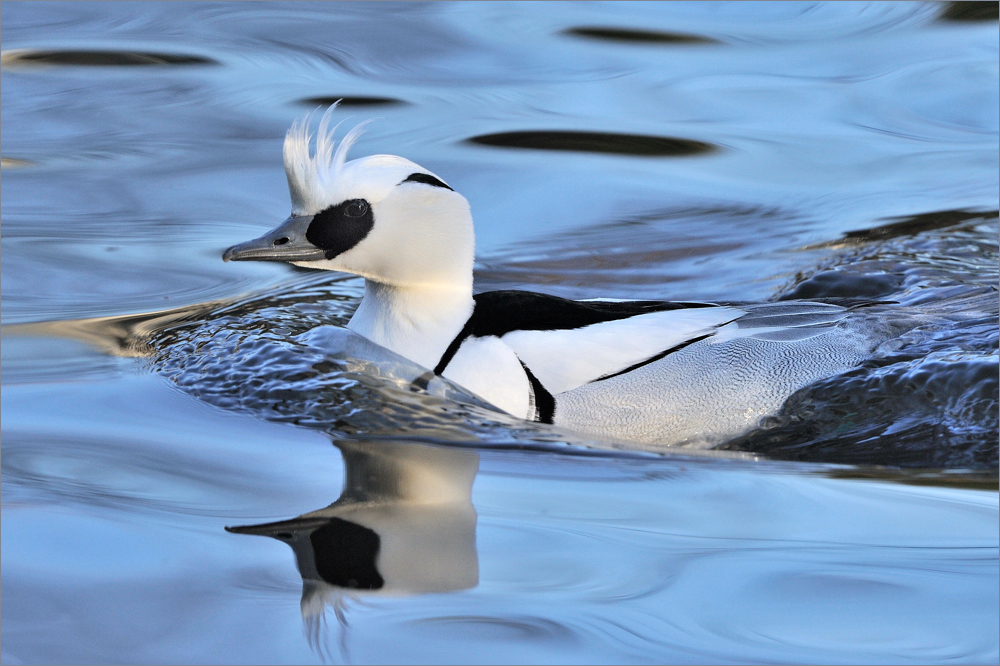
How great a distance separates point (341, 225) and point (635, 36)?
23.2ft

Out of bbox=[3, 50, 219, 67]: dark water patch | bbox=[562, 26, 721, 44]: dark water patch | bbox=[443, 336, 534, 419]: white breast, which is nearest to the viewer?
bbox=[443, 336, 534, 419]: white breast

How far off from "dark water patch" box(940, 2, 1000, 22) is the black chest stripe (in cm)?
758

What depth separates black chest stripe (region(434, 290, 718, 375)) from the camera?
15.8 feet

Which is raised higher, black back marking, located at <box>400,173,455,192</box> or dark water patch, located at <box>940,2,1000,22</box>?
dark water patch, located at <box>940,2,1000,22</box>

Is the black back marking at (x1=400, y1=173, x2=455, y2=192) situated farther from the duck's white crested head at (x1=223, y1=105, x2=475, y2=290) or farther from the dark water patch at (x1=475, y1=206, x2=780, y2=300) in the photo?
the dark water patch at (x1=475, y1=206, x2=780, y2=300)

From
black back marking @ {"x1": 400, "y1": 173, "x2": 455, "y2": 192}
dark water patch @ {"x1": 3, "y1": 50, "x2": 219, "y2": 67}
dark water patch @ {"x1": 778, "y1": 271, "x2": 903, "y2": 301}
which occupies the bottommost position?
dark water patch @ {"x1": 778, "y1": 271, "x2": 903, "y2": 301}

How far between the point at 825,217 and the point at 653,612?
5336 millimetres

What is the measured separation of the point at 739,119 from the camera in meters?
9.66

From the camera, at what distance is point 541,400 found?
4.70 metres

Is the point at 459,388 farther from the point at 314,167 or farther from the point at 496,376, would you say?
the point at 314,167

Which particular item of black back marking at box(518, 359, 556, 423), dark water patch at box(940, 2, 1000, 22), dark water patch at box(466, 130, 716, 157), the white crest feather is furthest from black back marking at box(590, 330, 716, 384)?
dark water patch at box(940, 2, 1000, 22)

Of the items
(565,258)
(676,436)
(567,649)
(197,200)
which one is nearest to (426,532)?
(567,649)

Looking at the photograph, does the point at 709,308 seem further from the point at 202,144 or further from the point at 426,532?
the point at 202,144

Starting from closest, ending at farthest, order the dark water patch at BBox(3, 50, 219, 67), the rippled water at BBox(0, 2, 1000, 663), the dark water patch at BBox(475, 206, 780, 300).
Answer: the rippled water at BBox(0, 2, 1000, 663), the dark water patch at BBox(475, 206, 780, 300), the dark water patch at BBox(3, 50, 219, 67)
